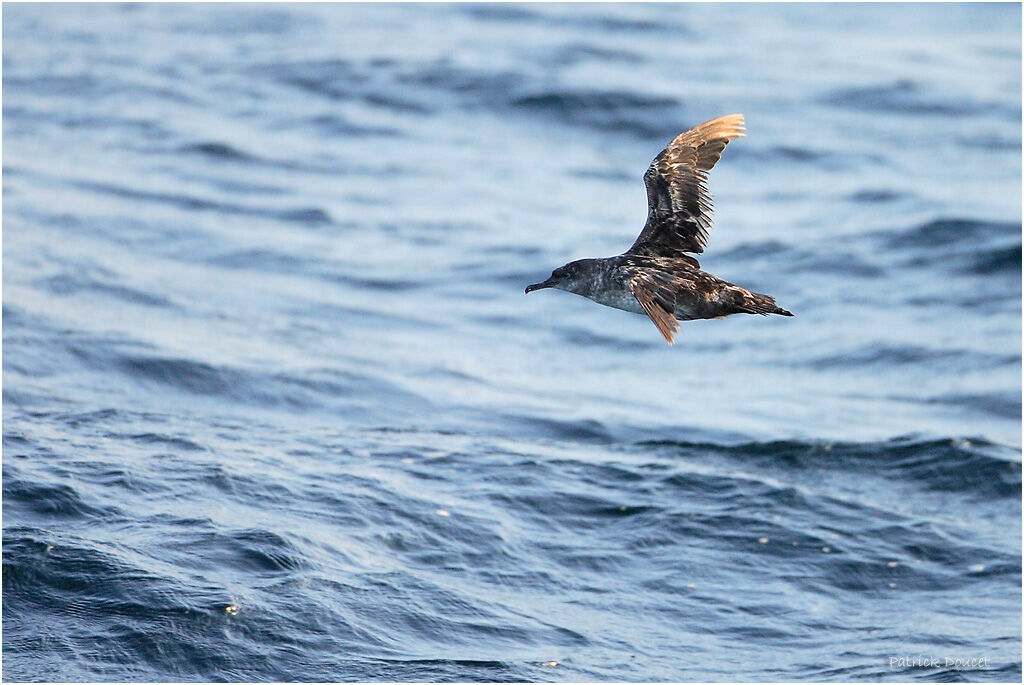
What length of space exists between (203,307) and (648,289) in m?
→ 10.00

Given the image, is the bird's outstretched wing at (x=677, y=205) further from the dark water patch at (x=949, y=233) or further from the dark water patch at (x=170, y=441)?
the dark water patch at (x=949, y=233)

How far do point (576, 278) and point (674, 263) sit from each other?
629 millimetres

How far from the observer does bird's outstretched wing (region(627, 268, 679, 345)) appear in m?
7.70

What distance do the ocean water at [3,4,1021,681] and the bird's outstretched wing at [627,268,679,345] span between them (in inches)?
123

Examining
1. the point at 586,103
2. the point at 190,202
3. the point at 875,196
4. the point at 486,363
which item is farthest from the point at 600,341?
the point at 586,103

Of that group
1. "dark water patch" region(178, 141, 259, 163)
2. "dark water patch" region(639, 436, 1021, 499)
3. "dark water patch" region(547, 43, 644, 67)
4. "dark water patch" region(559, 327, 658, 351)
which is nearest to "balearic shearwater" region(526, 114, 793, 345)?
"dark water patch" region(639, 436, 1021, 499)

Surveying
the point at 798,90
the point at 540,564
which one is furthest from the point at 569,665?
the point at 798,90

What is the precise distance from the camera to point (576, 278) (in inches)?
358

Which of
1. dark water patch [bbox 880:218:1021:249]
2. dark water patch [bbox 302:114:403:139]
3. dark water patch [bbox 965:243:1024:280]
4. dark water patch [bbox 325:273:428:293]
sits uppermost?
dark water patch [bbox 302:114:403:139]

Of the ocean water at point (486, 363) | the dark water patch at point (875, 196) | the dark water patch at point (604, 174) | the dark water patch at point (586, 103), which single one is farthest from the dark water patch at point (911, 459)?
the dark water patch at point (586, 103)

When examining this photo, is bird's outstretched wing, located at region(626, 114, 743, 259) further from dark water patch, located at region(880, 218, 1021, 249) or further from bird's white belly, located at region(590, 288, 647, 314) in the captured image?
dark water patch, located at region(880, 218, 1021, 249)

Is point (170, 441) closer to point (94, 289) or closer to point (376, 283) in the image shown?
point (94, 289)

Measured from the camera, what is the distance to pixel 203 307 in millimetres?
17250

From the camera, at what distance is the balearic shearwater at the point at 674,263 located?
8367mm
